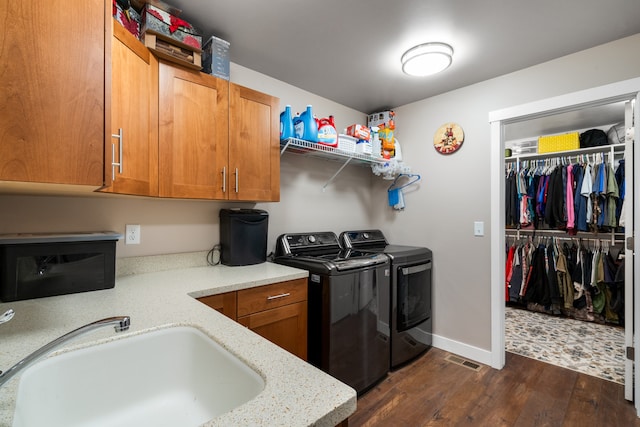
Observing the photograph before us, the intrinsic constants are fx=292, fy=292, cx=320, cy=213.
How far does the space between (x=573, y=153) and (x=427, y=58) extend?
2.77 meters

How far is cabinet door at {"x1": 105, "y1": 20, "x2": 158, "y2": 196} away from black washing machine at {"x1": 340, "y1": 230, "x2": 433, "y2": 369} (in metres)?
1.74

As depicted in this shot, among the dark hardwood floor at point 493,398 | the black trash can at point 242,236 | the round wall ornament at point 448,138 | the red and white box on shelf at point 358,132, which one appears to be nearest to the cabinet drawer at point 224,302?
the black trash can at point 242,236

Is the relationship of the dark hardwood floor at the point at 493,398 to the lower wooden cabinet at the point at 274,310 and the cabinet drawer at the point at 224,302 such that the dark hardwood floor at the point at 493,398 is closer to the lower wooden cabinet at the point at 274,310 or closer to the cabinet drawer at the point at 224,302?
the lower wooden cabinet at the point at 274,310

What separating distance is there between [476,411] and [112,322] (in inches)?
82.2

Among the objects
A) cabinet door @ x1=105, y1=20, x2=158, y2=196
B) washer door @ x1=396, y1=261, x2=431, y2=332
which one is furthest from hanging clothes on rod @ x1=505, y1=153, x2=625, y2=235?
cabinet door @ x1=105, y1=20, x2=158, y2=196

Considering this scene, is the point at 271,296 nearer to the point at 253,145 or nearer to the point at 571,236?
the point at 253,145

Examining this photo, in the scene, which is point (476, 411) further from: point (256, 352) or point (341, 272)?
point (256, 352)

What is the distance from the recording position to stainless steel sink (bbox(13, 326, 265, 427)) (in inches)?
27.4

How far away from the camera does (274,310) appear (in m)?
1.68

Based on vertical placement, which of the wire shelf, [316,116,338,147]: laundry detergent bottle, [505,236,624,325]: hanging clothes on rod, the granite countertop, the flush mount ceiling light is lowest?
[505,236,624,325]: hanging clothes on rod

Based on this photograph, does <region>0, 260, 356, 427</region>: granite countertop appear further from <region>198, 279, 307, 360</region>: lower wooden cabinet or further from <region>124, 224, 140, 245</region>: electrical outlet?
<region>124, 224, 140, 245</region>: electrical outlet

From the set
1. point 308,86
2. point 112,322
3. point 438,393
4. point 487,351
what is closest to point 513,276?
point 487,351

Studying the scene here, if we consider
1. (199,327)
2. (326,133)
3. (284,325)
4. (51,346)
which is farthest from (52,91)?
(326,133)

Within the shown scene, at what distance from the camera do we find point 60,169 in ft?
2.33
